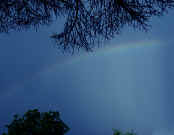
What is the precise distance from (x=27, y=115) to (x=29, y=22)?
516 centimetres

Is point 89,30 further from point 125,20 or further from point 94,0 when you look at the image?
point 125,20

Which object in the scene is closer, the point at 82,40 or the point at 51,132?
the point at 82,40

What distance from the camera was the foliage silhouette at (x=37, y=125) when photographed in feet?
21.4

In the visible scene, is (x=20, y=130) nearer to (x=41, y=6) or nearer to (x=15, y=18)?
(x=15, y=18)

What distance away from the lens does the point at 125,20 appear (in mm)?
3154

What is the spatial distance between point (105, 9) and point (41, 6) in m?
1.34

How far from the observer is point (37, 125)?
267 inches

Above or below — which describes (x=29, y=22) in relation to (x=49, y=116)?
above

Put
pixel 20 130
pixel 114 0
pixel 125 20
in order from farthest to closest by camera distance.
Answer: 1. pixel 20 130
2. pixel 125 20
3. pixel 114 0

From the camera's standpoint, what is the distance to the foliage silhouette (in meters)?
6.52

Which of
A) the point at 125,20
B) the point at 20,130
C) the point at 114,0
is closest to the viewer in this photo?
the point at 114,0

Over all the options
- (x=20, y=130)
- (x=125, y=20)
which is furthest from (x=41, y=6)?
(x=20, y=130)

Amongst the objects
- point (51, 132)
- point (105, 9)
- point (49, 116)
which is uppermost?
point (105, 9)

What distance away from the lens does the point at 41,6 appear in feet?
9.93
